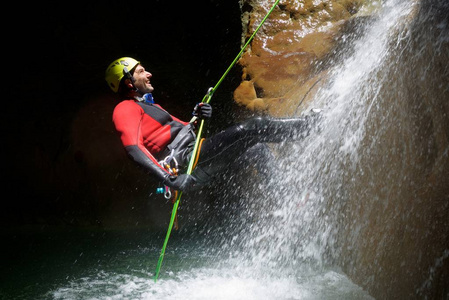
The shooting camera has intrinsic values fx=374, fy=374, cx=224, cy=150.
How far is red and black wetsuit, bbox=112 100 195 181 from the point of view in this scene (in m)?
3.21

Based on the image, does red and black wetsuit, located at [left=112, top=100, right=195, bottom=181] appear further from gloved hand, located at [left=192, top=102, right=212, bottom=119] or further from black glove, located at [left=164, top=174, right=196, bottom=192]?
gloved hand, located at [left=192, top=102, right=212, bottom=119]

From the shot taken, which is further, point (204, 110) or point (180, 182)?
point (204, 110)

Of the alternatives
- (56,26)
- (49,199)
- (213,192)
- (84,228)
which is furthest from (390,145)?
(56,26)

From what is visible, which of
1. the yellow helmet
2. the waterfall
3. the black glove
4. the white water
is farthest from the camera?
the yellow helmet

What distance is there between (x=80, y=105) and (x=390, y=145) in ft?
22.3

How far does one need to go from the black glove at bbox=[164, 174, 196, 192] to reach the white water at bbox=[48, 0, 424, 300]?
1017 millimetres

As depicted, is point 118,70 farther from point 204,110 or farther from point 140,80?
point 204,110

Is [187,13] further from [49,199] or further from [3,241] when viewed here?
[3,241]

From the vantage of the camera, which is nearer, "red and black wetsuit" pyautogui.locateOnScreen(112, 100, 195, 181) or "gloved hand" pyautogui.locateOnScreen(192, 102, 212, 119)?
"red and black wetsuit" pyautogui.locateOnScreen(112, 100, 195, 181)

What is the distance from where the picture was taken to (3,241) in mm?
6047

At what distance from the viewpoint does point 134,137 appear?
130 inches

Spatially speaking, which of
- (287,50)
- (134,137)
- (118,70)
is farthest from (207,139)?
(287,50)

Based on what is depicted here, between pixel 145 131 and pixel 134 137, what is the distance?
0.32 meters

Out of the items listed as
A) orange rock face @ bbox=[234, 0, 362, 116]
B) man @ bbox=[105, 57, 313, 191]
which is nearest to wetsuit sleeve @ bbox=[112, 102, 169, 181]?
man @ bbox=[105, 57, 313, 191]
